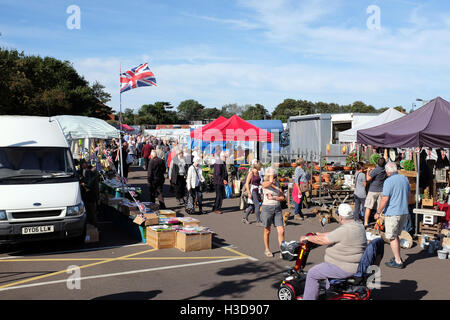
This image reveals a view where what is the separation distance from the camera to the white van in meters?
7.76

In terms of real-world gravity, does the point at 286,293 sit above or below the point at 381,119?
below

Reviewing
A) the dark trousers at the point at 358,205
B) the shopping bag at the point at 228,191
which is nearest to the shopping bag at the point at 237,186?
the shopping bag at the point at 228,191

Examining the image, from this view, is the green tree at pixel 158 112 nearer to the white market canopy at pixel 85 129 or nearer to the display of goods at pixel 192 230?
the white market canopy at pixel 85 129

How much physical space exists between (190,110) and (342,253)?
14745 centimetres

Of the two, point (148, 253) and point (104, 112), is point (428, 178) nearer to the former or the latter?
point (148, 253)

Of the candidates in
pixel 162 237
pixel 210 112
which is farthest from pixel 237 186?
pixel 210 112

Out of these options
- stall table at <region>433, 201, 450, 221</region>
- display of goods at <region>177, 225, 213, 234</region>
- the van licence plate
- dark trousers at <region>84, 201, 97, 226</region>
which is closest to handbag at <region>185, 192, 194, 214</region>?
dark trousers at <region>84, 201, 97, 226</region>

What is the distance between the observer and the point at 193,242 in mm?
8656

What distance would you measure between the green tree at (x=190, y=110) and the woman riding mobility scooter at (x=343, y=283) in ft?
450

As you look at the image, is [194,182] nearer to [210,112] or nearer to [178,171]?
[178,171]

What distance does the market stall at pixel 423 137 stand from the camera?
9922 millimetres

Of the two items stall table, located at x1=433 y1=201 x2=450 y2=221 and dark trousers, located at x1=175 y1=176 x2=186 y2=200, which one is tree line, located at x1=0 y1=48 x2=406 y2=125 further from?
stall table, located at x1=433 y1=201 x2=450 y2=221
